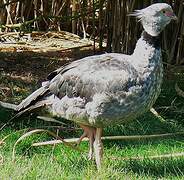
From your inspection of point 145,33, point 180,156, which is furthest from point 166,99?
point 145,33

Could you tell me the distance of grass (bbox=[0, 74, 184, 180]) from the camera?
3199 mm

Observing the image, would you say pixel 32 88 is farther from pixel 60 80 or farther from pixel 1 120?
pixel 60 80

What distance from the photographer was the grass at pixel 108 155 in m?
3.20

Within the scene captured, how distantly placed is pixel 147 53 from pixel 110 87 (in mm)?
283

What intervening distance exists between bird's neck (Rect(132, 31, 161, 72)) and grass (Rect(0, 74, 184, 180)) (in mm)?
571

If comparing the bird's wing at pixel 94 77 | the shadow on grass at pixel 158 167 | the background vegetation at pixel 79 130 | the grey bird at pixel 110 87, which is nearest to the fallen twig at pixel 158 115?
the background vegetation at pixel 79 130

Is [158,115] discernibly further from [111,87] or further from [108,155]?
[111,87]

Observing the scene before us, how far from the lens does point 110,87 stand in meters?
3.42

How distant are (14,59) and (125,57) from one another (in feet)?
10.3

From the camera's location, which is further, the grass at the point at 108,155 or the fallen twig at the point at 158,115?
the fallen twig at the point at 158,115

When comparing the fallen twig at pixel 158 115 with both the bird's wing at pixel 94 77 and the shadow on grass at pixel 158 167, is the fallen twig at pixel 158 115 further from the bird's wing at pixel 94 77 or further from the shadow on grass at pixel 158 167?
the bird's wing at pixel 94 77

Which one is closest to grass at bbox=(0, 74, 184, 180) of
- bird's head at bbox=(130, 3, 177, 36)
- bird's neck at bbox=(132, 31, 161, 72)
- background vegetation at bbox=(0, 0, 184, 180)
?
background vegetation at bbox=(0, 0, 184, 180)

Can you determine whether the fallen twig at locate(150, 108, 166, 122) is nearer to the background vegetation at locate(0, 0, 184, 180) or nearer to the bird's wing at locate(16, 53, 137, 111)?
the background vegetation at locate(0, 0, 184, 180)

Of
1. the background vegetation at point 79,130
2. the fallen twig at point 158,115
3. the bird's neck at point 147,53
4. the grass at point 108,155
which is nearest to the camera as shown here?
the grass at point 108,155
